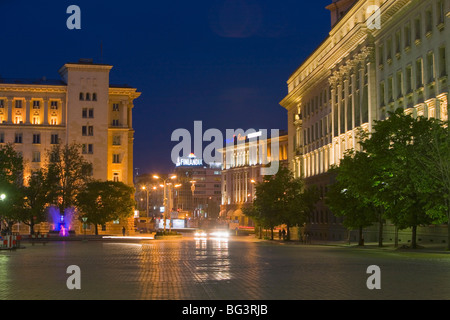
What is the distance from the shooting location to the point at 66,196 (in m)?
91.3

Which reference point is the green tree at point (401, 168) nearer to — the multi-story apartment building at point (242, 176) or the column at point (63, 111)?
the column at point (63, 111)

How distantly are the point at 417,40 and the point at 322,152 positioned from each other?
3334 centimetres

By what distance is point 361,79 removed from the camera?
2667 inches

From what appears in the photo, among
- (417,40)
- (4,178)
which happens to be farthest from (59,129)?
(417,40)

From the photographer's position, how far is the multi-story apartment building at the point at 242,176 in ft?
583

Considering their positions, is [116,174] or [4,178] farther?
[116,174]

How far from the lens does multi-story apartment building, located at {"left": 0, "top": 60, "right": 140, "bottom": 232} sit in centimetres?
11494

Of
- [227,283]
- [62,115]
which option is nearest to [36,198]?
[62,115]

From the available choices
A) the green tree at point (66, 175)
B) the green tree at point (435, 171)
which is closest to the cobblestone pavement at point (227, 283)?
the green tree at point (435, 171)

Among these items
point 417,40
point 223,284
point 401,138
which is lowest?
point 223,284

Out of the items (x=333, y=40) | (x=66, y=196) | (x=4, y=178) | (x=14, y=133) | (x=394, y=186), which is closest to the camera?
(x=394, y=186)

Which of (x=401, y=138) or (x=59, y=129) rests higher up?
(x=59, y=129)

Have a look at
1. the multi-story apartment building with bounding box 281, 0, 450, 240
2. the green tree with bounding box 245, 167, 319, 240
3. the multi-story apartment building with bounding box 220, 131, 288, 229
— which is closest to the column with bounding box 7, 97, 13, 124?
the multi-story apartment building with bounding box 281, 0, 450, 240
